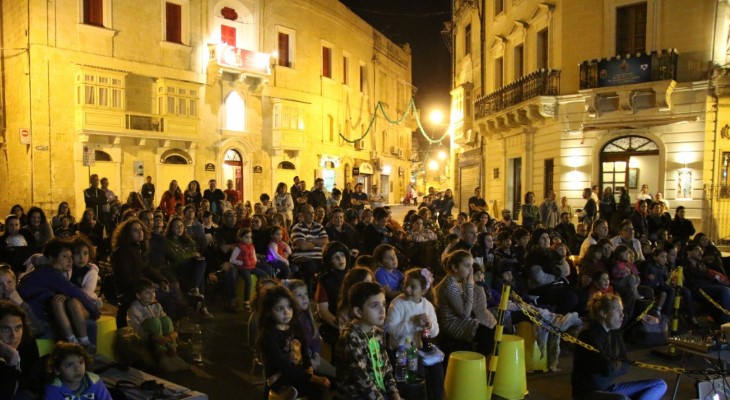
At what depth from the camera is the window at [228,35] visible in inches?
993

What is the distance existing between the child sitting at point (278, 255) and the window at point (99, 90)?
14.7 meters

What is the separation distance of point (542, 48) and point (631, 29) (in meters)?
3.31

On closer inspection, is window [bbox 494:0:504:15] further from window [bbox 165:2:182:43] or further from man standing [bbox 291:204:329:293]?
man standing [bbox 291:204:329:293]

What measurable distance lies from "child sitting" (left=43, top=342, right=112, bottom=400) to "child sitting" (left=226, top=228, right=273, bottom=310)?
5015mm

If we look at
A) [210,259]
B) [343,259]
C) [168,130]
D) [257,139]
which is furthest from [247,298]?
[257,139]

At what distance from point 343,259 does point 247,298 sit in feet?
10.6

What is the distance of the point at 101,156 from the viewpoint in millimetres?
21547

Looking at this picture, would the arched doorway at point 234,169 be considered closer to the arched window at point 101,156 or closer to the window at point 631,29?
the arched window at point 101,156

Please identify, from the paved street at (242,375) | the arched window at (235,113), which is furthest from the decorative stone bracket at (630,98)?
the arched window at (235,113)

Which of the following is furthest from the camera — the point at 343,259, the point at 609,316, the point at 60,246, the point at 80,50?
the point at 80,50

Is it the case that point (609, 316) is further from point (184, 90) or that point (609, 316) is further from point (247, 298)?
point (184, 90)

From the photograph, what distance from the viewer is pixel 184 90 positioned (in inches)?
932

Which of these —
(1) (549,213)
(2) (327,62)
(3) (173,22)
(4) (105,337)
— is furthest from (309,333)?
(2) (327,62)

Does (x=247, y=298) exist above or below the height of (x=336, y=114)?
below
